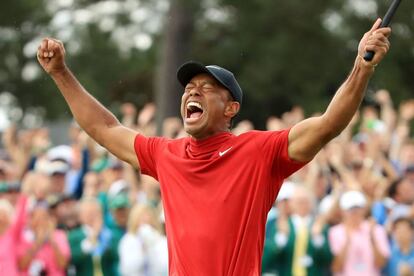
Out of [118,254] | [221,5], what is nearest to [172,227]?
[118,254]

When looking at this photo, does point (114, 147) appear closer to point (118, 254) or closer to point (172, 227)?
point (172, 227)

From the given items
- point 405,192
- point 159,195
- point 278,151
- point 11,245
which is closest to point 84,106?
point 278,151

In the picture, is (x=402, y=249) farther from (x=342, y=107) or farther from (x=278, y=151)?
(x=342, y=107)

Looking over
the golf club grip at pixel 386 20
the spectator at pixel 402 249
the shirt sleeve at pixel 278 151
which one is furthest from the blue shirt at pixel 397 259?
the golf club grip at pixel 386 20

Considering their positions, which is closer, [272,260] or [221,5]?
[272,260]

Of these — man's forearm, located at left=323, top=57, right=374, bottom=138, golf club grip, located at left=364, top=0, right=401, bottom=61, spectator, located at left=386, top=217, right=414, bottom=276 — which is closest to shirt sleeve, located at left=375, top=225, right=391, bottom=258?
spectator, located at left=386, top=217, right=414, bottom=276

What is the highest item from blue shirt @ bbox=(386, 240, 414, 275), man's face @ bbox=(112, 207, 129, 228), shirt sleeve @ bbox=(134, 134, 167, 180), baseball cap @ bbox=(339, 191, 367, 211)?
man's face @ bbox=(112, 207, 129, 228)

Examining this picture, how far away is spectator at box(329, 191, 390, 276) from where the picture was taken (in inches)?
457

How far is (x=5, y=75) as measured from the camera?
3641 centimetres

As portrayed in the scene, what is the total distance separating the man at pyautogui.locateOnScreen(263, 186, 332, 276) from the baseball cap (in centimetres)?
33

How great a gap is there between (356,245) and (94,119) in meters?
5.43

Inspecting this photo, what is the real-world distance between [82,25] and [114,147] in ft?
86.4

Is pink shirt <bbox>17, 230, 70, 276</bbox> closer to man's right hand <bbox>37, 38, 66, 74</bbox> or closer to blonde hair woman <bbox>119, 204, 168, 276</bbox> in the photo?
blonde hair woman <bbox>119, 204, 168, 276</bbox>

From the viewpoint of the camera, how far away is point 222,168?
6211 millimetres
